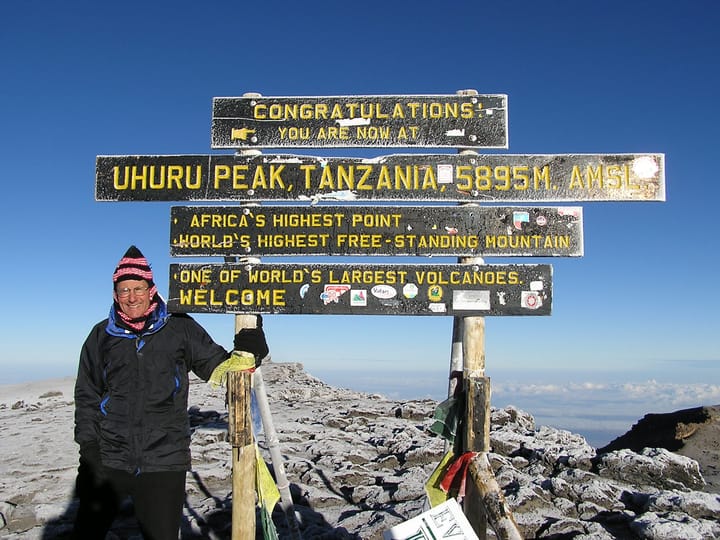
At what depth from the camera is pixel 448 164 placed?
5.69 meters

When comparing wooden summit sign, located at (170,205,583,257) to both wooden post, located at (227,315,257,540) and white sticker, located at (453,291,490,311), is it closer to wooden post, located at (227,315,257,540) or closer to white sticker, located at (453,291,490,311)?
white sticker, located at (453,291,490,311)

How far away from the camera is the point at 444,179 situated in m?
5.68

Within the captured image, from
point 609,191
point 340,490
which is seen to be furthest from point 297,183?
point 340,490

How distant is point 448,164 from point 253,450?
3.24 meters

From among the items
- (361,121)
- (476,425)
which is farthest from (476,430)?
(361,121)

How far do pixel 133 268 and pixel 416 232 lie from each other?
2592 millimetres

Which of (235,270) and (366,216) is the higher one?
(366,216)

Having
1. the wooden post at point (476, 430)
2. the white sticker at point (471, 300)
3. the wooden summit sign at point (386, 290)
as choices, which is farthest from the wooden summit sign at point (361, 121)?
the wooden post at point (476, 430)

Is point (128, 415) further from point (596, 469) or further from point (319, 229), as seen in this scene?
point (596, 469)

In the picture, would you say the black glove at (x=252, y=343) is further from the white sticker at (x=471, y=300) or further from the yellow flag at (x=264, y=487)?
the white sticker at (x=471, y=300)

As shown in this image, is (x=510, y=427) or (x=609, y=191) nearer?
(x=609, y=191)

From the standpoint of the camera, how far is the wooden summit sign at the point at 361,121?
19.0 ft

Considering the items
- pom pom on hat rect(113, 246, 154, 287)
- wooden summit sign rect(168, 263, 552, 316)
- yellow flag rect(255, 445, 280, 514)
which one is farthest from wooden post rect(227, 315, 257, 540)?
pom pom on hat rect(113, 246, 154, 287)

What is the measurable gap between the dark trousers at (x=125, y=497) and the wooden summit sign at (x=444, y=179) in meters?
2.76
